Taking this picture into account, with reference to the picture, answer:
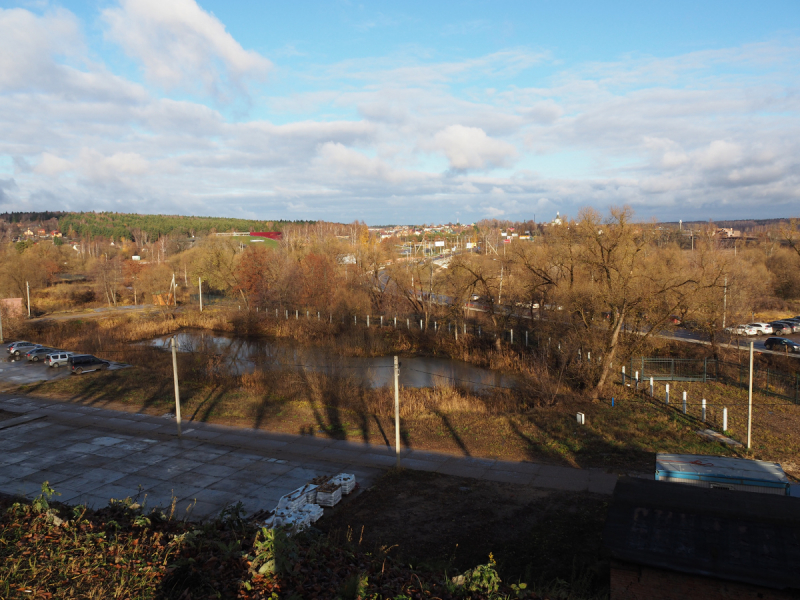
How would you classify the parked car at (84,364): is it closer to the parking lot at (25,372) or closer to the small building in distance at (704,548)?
the parking lot at (25,372)

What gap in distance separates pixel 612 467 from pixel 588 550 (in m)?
4.90

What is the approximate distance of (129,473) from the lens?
14.0 metres

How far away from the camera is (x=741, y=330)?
32625 mm

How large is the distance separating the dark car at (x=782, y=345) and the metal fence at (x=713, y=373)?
5.75 metres

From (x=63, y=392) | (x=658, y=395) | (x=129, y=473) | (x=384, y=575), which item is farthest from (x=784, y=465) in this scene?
(x=63, y=392)

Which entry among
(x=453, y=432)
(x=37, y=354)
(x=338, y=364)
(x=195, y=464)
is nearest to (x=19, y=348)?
(x=37, y=354)

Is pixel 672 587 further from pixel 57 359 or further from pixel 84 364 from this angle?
pixel 57 359

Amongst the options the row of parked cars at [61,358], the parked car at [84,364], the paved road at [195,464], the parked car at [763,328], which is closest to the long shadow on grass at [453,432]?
the paved road at [195,464]

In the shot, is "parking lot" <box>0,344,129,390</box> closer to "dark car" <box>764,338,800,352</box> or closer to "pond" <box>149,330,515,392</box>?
"pond" <box>149,330,515,392</box>

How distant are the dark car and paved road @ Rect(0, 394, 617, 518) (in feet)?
75.1

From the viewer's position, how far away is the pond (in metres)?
28.2

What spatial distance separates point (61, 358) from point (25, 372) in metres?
1.79

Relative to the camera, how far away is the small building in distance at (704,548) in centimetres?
679

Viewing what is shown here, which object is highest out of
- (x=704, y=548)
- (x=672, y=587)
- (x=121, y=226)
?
(x=121, y=226)
